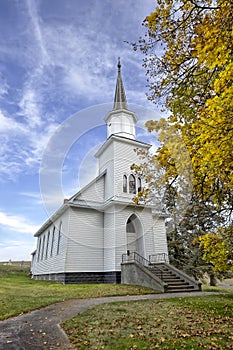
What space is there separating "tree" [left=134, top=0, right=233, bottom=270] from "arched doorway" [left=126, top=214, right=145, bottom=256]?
1098 cm

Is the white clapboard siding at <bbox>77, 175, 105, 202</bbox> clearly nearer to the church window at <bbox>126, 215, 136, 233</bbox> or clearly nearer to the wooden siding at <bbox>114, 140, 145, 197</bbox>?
the wooden siding at <bbox>114, 140, 145, 197</bbox>

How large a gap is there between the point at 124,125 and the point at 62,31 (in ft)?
38.2

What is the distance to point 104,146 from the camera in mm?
19594

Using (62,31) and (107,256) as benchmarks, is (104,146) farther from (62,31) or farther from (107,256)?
(62,31)

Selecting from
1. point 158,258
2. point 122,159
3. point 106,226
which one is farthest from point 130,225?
point 122,159

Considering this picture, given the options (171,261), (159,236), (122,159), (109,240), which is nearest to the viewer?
(109,240)

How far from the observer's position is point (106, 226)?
16781mm

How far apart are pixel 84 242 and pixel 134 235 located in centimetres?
377

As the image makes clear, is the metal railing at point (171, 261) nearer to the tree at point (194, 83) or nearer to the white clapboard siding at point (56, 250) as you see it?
the white clapboard siding at point (56, 250)

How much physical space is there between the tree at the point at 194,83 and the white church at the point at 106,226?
10.3 m

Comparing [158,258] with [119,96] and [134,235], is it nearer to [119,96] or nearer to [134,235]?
[134,235]

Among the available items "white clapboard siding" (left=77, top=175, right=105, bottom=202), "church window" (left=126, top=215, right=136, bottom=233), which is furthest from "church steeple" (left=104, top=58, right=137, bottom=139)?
"church window" (left=126, top=215, right=136, bottom=233)

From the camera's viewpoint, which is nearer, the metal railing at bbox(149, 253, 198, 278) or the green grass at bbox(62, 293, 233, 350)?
the green grass at bbox(62, 293, 233, 350)

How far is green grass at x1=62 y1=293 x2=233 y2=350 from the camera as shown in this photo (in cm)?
393
